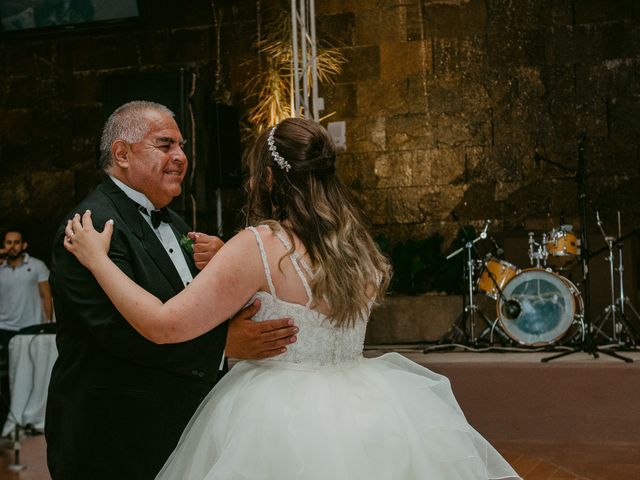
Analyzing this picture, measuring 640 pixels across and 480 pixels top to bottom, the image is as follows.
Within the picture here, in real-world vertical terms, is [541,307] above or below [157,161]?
below

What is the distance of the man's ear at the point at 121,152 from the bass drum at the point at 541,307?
5.05 m

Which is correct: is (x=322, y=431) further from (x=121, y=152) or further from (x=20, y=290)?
(x=20, y=290)

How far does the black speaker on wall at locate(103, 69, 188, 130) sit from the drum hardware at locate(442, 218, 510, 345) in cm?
228

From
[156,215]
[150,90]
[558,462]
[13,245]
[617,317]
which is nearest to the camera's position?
[156,215]

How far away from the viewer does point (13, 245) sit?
7293 mm

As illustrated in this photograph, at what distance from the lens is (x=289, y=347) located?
2080 millimetres

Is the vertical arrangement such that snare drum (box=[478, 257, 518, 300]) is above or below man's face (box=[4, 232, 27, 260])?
below

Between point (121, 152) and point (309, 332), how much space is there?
686mm

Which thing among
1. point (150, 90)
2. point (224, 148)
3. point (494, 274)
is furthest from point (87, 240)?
point (494, 274)

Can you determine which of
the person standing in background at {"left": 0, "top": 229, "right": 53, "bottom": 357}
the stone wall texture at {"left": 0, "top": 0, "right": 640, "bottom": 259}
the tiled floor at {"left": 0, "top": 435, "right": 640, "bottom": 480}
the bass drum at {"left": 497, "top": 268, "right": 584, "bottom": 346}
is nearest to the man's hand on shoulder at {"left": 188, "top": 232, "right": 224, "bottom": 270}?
the tiled floor at {"left": 0, "top": 435, "right": 640, "bottom": 480}

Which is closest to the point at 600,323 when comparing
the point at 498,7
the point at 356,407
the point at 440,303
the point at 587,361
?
the point at 440,303

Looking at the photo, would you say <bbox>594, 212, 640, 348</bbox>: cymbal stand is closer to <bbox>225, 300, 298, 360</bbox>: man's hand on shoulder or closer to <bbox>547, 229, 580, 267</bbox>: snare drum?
<bbox>547, 229, 580, 267</bbox>: snare drum

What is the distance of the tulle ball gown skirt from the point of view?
1.91 m

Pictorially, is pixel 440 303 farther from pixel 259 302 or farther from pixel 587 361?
pixel 259 302
